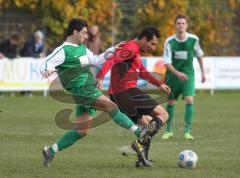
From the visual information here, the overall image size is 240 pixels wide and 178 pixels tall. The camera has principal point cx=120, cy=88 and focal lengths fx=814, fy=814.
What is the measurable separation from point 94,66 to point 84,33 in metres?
0.56

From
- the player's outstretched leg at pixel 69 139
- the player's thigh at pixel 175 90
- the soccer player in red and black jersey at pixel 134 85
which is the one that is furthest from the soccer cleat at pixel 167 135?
the player's outstretched leg at pixel 69 139

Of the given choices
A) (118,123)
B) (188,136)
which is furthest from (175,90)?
(118,123)

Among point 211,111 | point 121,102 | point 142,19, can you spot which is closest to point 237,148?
point 121,102

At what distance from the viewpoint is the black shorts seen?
35.7ft

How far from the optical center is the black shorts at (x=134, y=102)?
10.9m

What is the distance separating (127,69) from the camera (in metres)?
11.0

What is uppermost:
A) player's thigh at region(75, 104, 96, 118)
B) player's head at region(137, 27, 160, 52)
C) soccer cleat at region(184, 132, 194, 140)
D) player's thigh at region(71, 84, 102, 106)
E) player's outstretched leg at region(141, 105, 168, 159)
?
player's head at region(137, 27, 160, 52)

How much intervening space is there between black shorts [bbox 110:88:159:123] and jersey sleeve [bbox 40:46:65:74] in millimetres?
1202

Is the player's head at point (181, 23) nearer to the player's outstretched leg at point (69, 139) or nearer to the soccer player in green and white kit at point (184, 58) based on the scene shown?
the soccer player in green and white kit at point (184, 58)

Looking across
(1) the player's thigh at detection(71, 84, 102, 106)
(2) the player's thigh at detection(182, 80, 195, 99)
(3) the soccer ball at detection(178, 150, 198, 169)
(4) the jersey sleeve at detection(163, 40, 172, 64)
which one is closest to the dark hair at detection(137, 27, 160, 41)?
(1) the player's thigh at detection(71, 84, 102, 106)

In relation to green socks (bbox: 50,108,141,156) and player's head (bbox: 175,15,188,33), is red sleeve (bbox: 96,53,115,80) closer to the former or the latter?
green socks (bbox: 50,108,141,156)

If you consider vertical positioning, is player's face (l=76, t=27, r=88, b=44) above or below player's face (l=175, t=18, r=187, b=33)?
above

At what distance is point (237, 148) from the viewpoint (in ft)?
40.7

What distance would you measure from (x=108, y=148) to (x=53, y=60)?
281cm
